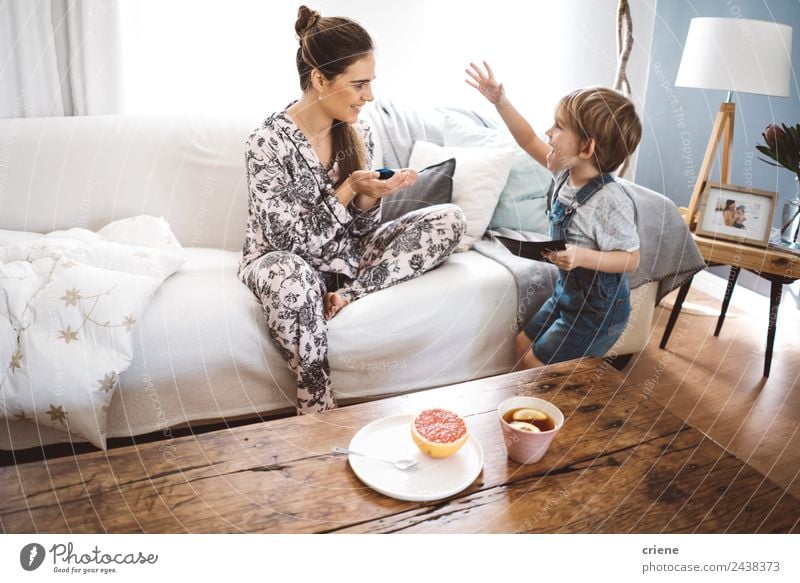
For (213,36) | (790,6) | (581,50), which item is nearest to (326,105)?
(213,36)

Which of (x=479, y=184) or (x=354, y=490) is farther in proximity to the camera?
(x=479, y=184)

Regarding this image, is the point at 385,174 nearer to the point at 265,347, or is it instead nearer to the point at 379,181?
the point at 379,181

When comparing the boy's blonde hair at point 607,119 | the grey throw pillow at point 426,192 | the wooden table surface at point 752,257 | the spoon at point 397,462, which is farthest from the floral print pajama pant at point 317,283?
the wooden table surface at point 752,257

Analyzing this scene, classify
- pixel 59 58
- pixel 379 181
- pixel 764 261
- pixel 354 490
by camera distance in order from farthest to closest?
pixel 59 58 < pixel 764 261 < pixel 379 181 < pixel 354 490

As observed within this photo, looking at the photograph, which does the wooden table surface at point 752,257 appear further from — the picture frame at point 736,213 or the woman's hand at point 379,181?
the woman's hand at point 379,181

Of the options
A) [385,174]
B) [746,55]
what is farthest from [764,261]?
[385,174]

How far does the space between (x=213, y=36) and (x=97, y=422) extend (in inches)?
46.5

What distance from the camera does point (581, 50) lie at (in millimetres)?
2332

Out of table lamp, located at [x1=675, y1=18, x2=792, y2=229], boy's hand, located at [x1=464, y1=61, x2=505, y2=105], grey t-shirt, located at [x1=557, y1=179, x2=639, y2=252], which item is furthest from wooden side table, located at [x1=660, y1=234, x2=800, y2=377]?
boy's hand, located at [x1=464, y1=61, x2=505, y2=105]

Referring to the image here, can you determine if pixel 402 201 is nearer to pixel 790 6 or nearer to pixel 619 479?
pixel 619 479

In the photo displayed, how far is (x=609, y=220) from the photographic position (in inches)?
51.4

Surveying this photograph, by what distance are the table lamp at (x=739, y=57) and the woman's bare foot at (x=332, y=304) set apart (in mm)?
1124

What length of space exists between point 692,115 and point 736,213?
0.78 metres

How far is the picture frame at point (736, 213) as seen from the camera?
1.63 m
